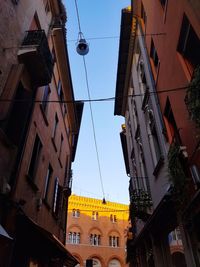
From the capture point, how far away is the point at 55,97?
1454 cm

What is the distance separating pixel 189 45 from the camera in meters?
6.84

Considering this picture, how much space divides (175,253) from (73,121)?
44.1ft

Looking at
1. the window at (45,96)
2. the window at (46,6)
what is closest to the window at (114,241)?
the window at (45,96)

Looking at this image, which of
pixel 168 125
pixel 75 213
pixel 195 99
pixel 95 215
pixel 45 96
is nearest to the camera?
pixel 195 99

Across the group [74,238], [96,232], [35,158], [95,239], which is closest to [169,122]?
[35,158]

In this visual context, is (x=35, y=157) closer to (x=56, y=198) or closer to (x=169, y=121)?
(x=56, y=198)

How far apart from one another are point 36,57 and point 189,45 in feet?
18.7

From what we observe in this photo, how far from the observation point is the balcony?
30.7 ft

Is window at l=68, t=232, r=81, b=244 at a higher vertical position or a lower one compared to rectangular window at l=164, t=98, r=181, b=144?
higher

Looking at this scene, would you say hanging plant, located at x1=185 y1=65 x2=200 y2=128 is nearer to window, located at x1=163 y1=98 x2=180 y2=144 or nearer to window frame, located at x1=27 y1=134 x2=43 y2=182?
window, located at x1=163 y1=98 x2=180 y2=144

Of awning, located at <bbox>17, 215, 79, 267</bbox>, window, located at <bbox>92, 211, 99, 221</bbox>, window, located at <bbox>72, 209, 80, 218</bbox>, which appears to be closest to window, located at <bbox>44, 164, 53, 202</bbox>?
awning, located at <bbox>17, 215, 79, 267</bbox>

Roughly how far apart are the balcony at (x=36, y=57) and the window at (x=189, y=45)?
5.31 meters

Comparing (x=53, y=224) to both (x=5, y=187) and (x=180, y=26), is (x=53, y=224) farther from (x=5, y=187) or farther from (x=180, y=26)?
(x=180, y=26)

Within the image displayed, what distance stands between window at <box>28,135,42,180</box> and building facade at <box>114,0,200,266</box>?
3.96 meters
